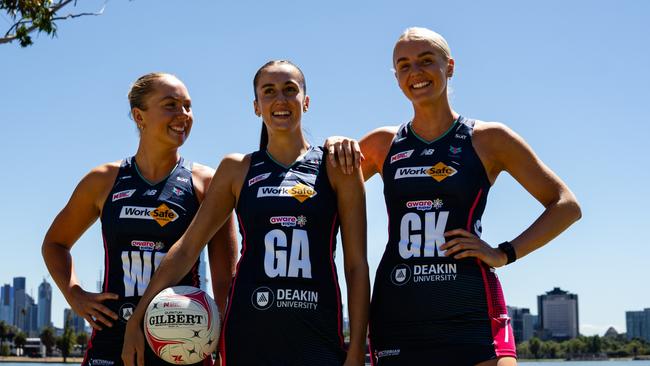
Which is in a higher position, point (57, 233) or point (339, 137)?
point (339, 137)

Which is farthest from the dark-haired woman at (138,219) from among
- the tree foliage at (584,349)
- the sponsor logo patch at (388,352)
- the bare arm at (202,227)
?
the tree foliage at (584,349)

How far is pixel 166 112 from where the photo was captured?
6.30 m

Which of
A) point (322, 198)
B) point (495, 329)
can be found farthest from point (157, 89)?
point (495, 329)

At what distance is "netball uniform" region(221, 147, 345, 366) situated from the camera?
5266mm

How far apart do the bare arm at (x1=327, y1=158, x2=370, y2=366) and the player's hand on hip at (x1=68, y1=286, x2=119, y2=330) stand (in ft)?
5.67

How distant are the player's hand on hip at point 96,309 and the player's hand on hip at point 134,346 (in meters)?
0.35

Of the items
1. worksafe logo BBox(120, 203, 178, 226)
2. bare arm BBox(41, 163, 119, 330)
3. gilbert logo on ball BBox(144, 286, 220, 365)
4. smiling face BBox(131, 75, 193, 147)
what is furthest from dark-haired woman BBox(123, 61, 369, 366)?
bare arm BBox(41, 163, 119, 330)

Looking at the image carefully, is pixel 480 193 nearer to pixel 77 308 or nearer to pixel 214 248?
pixel 214 248

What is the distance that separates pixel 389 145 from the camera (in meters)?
5.87

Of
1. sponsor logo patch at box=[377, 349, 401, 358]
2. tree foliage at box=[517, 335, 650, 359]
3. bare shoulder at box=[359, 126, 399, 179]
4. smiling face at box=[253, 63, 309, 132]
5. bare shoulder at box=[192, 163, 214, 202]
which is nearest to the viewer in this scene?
sponsor logo patch at box=[377, 349, 401, 358]

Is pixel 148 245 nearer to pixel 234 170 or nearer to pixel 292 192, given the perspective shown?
pixel 234 170

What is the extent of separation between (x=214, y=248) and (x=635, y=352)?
6799 inches

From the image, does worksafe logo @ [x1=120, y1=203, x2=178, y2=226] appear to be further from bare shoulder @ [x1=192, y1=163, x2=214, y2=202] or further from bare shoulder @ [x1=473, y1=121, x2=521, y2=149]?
bare shoulder @ [x1=473, y1=121, x2=521, y2=149]

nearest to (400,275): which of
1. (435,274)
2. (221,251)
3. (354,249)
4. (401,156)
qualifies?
(435,274)
